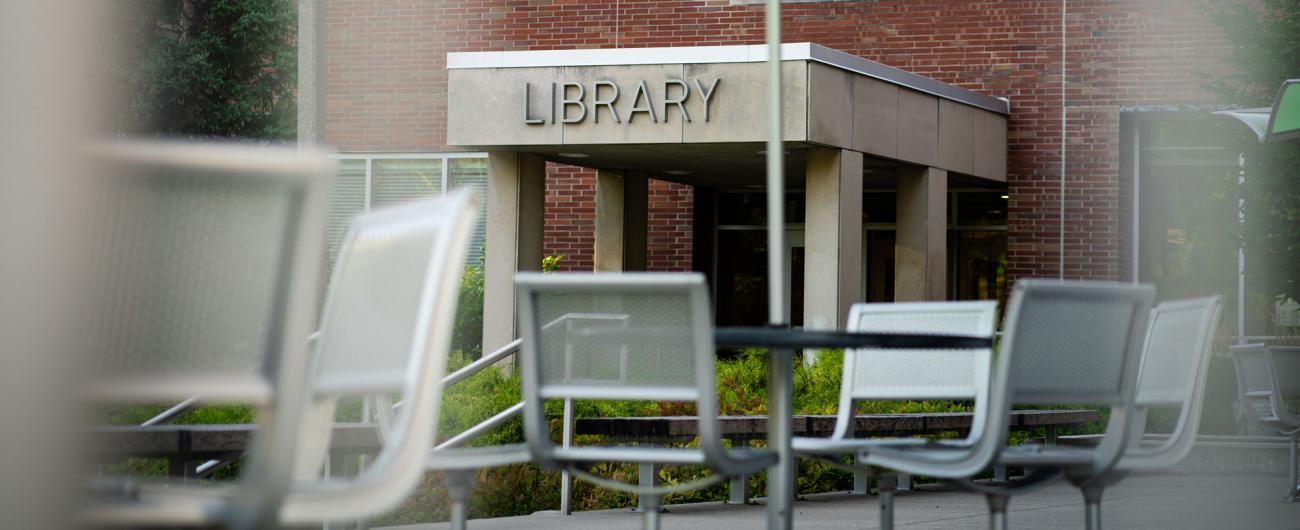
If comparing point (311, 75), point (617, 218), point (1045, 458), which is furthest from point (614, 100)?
point (1045, 458)

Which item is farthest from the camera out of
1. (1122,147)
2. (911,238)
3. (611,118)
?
(1122,147)

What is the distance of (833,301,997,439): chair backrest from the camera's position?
5.21m

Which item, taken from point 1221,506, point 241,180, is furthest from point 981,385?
point 1221,506

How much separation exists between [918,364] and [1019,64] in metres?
15.8

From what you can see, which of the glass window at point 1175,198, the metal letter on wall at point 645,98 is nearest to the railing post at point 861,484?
the metal letter on wall at point 645,98

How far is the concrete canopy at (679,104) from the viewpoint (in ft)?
53.2

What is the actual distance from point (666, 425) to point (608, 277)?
3.84m

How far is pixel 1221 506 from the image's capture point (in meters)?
9.78

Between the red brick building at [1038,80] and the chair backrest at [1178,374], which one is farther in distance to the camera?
the red brick building at [1038,80]

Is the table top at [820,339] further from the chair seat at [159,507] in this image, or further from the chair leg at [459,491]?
the chair seat at [159,507]

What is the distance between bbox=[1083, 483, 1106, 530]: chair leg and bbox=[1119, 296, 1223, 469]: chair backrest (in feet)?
0.39

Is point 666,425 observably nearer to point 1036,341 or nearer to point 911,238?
point 1036,341

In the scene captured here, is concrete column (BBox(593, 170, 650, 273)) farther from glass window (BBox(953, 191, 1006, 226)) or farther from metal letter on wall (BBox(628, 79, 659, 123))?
glass window (BBox(953, 191, 1006, 226))

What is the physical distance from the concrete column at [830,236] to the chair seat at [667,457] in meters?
13.0
